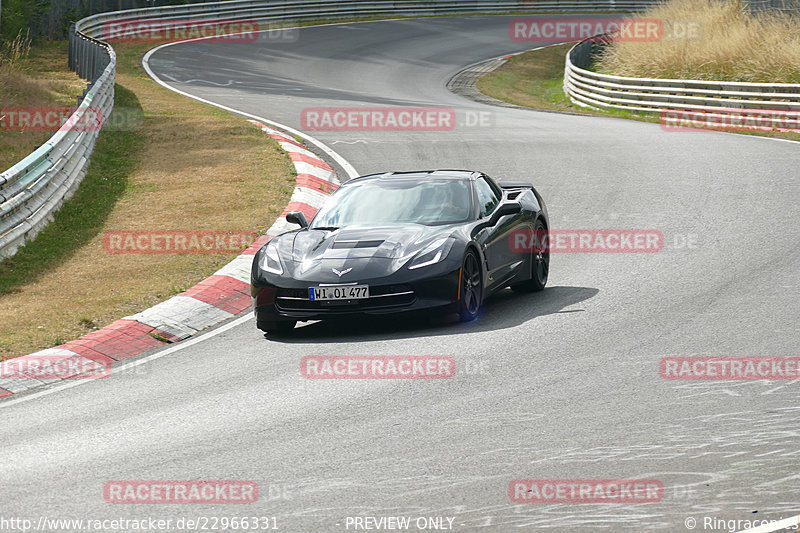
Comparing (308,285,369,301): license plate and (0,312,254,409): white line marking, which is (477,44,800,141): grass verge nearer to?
(0,312,254,409): white line marking

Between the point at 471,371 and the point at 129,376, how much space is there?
2.84 meters

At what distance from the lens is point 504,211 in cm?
1061

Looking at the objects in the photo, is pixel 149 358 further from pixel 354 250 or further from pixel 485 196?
pixel 485 196

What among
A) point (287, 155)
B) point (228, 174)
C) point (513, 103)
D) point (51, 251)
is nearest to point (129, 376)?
point (51, 251)

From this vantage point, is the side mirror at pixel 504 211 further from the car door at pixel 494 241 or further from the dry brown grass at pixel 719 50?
the dry brown grass at pixel 719 50

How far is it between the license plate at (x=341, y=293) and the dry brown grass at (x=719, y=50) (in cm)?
2146

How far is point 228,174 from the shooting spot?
18.1 metres

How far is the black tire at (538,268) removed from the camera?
11258mm

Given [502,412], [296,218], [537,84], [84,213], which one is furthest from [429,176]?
[537,84]

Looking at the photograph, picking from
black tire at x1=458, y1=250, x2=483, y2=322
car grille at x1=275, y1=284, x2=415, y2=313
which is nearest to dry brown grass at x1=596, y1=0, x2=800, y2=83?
black tire at x1=458, y1=250, x2=483, y2=322

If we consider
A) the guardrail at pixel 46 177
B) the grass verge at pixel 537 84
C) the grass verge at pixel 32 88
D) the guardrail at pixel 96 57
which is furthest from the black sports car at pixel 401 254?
the grass verge at pixel 537 84

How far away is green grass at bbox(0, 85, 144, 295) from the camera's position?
12.8 metres

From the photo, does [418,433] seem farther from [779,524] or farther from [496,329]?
[496,329]

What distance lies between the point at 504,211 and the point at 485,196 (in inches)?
25.6
